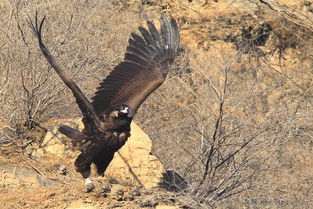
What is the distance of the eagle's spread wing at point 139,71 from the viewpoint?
6.63 meters

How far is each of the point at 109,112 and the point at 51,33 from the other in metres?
3.08

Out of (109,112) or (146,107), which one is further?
(146,107)

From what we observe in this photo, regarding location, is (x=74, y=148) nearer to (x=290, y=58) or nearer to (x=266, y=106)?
(x=266, y=106)

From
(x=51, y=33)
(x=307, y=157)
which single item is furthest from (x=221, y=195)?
(x=307, y=157)

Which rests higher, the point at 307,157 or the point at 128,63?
the point at 307,157

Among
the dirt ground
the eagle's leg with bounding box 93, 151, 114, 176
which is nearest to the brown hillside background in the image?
the dirt ground

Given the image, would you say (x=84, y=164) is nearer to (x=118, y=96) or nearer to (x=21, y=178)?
(x=21, y=178)

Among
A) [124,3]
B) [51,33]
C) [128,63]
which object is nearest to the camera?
[128,63]

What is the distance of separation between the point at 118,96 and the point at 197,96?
13.4 feet

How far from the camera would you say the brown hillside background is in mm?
7336

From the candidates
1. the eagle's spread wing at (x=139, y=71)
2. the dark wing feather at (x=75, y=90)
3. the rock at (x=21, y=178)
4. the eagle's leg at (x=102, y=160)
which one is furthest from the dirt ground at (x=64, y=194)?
the eagle's spread wing at (x=139, y=71)

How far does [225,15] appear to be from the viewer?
15.5 metres

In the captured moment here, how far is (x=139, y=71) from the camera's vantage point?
7.00 m

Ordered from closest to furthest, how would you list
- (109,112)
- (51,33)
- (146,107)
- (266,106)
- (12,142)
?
(109,112) < (12,142) < (51,33) < (146,107) < (266,106)
